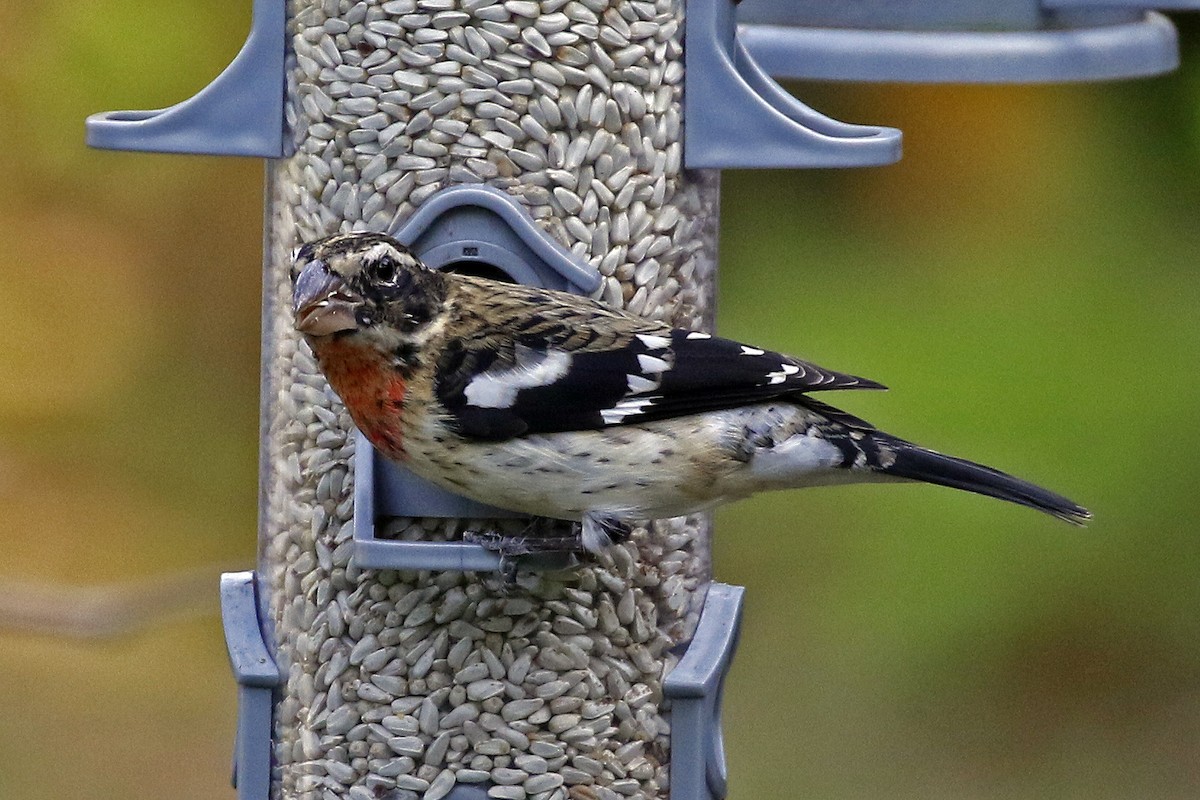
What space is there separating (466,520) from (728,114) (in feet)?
3.05

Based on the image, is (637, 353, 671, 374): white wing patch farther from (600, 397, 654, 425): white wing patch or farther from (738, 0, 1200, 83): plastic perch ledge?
(738, 0, 1200, 83): plastic perch ledge

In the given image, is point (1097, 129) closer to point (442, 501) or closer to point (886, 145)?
point (886, 145)

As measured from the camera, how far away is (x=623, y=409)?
13.3 ft

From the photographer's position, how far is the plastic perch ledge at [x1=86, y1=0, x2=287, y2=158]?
4238mm

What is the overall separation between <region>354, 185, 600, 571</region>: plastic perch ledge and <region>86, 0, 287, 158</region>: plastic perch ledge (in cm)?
36

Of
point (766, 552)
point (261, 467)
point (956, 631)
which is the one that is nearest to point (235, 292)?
point (261, 467)

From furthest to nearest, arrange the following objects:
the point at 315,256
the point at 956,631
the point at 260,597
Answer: the point at 956,631, the point at 260,597, the point at 315,256

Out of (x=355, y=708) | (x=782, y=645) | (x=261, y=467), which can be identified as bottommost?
(x=782, y=645)

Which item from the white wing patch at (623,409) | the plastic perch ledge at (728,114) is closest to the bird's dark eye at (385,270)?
the white wing patch at (623,409)

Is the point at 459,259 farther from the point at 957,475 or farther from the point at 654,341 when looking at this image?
the point at 957,475

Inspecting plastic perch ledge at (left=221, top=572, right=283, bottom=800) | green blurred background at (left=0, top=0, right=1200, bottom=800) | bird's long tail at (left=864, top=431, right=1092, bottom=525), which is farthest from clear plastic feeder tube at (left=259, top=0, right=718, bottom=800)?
green blurred background at (left=0, top=0, right=1200, bottom=800)

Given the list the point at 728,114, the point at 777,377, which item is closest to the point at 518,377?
the point at 777,377

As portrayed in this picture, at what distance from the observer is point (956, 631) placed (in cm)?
658

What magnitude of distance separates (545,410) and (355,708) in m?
0.75
